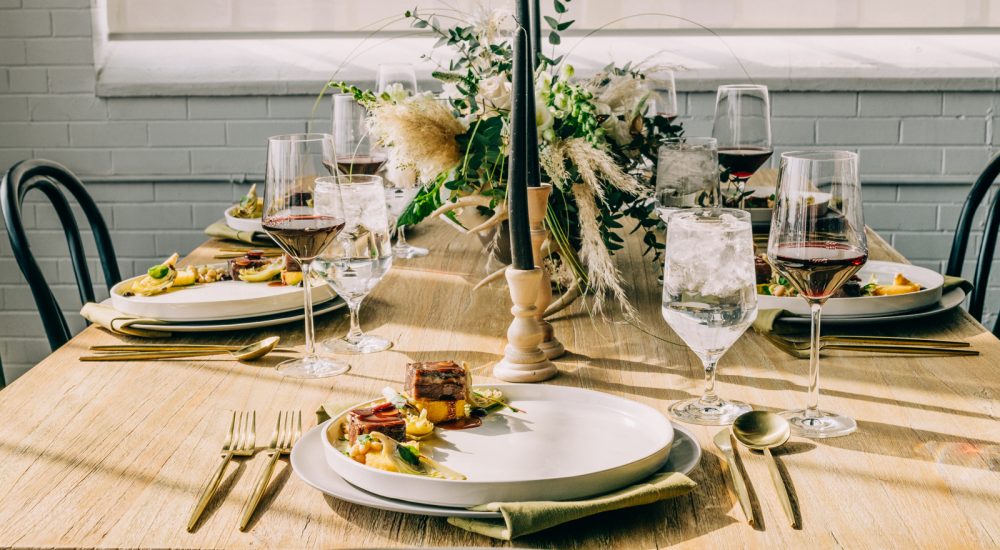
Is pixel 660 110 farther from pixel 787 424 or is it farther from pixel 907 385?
pixel 787 424

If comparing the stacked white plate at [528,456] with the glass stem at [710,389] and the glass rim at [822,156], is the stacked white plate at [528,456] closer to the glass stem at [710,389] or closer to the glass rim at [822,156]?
the glass stem at [710,389]

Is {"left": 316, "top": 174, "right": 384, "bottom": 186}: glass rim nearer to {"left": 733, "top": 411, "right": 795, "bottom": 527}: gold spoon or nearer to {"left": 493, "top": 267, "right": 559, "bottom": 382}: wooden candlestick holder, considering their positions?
{"left": 493, "top": 267, "right": 559, "bottom": 382}: wooden candlestick holder

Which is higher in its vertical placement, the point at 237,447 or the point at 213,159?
the point at 213,159

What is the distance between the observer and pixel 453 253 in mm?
1876

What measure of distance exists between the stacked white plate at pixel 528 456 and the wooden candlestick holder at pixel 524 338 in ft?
0.37

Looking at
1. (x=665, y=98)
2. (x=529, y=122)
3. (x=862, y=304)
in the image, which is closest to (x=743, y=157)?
(x=665, y=98)

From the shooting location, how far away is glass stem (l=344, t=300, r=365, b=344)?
4.28ft

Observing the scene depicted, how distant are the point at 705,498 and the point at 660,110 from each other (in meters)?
1.23

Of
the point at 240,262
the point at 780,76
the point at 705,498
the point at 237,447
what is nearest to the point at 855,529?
the point at 705,498

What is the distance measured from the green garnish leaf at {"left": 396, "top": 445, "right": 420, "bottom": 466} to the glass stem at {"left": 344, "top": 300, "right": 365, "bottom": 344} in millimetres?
454

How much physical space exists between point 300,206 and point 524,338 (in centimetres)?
30

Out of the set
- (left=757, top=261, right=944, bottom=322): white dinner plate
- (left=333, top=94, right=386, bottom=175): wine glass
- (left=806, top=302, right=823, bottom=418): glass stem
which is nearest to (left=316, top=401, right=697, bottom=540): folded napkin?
(left=806, top=302, right=823, bottom=418): glass stem

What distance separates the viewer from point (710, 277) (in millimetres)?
963

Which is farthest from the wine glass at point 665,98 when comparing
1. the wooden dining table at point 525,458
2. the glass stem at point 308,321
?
the glass stem at point 308,321
